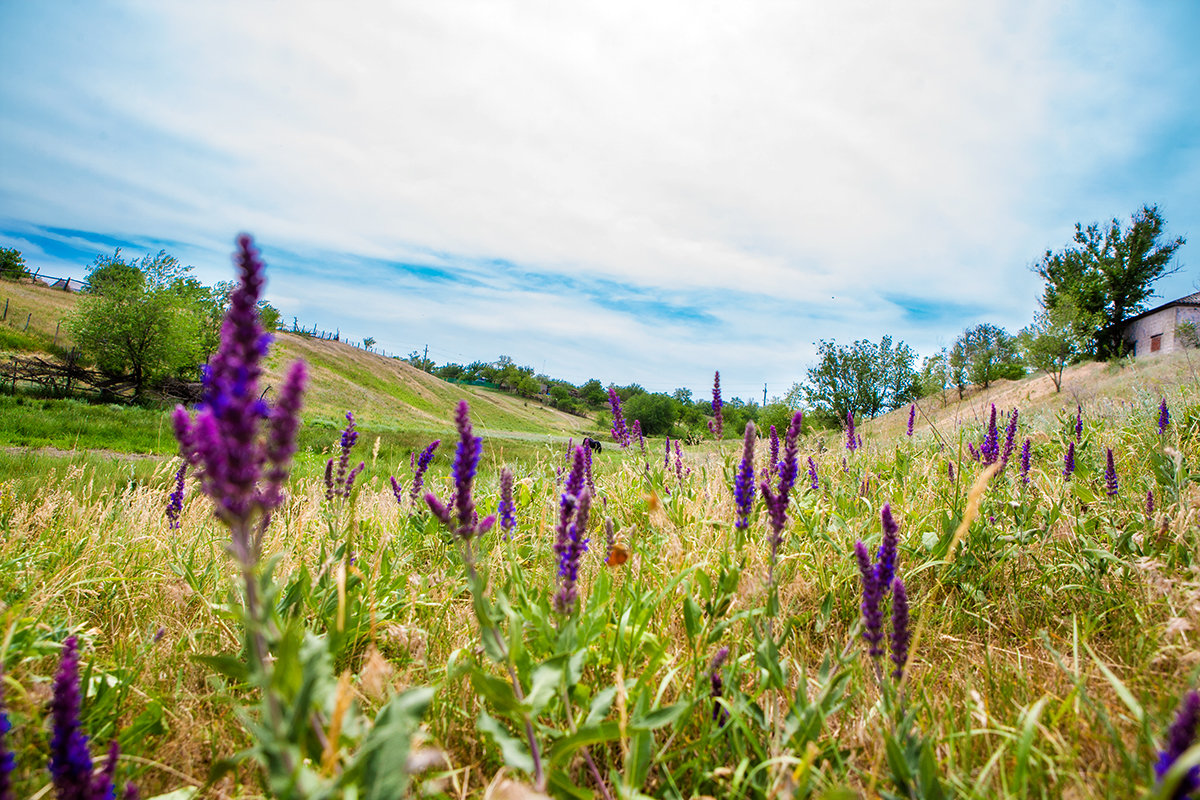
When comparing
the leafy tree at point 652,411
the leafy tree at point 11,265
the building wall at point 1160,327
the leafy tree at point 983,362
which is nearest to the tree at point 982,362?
the leafy tree at point 983,362

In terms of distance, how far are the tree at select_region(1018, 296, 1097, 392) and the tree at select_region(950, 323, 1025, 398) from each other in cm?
885

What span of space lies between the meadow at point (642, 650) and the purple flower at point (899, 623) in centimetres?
2

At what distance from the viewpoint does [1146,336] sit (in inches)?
2143

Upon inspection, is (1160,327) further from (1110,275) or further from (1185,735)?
(1185,735)

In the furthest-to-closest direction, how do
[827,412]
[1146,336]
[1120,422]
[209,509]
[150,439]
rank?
[827,412] → [1146,336] → [150,439] → [1120,422] → [209,509]

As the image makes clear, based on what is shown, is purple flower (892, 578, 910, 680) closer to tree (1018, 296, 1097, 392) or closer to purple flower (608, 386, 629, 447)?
purple flower (608, 386, 629, 447)

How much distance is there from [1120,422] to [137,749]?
35.6ft

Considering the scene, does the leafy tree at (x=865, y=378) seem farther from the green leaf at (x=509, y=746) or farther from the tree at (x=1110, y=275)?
the green leaf at (x=509, y=746)

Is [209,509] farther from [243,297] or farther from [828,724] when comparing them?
[828,724]

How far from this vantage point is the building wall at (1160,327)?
4919 centimetres

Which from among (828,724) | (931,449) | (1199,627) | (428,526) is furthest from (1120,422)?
(428,526)

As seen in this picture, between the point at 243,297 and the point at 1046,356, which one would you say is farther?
the point at 1046,356

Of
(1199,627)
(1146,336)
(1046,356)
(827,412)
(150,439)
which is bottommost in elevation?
(150,439)

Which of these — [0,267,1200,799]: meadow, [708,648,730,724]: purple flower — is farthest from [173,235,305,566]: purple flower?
[708,648,730,724]: purple flower
